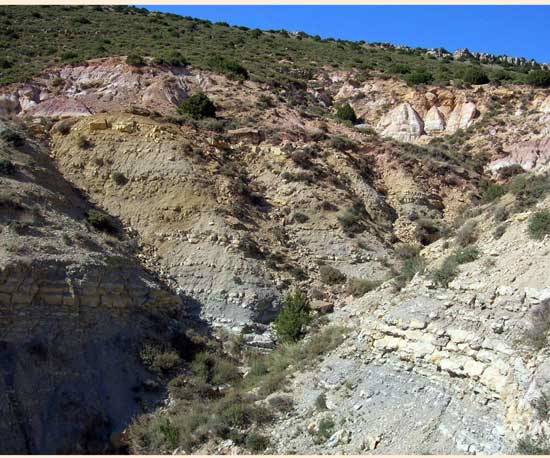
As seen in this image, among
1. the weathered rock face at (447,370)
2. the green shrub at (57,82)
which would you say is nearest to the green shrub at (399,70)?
the green shrub at (57,82)

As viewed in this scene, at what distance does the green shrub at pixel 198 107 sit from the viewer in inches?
1108

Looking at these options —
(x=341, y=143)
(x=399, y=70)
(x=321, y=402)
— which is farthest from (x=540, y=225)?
(x=399, y=70)

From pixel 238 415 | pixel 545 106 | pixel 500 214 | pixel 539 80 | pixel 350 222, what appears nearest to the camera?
pixel 238 415

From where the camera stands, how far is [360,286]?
64.0 ft

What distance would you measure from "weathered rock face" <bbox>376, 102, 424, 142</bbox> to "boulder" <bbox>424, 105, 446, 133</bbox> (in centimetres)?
37

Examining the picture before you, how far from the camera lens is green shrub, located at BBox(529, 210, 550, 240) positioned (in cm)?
1209

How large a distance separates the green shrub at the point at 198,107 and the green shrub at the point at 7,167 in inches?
397

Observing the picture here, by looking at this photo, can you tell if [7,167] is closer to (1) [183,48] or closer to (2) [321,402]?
(2) [321,402]

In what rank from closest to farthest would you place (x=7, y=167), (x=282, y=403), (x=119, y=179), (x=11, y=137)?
1. (x=282, y=403)
2. (x=7, y=167)
3. (x=11, y=137)
4. (x=119, y=179)

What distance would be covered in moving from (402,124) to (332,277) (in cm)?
1639

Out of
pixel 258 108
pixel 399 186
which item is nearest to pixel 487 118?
pixel 399 186

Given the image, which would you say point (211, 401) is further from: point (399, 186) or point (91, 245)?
point (399, 186)

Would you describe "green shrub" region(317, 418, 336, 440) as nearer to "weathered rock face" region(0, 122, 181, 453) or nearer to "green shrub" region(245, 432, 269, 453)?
"green shrub" region(245, 432, 269, 453)

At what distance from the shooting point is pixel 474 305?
11.6 metres
